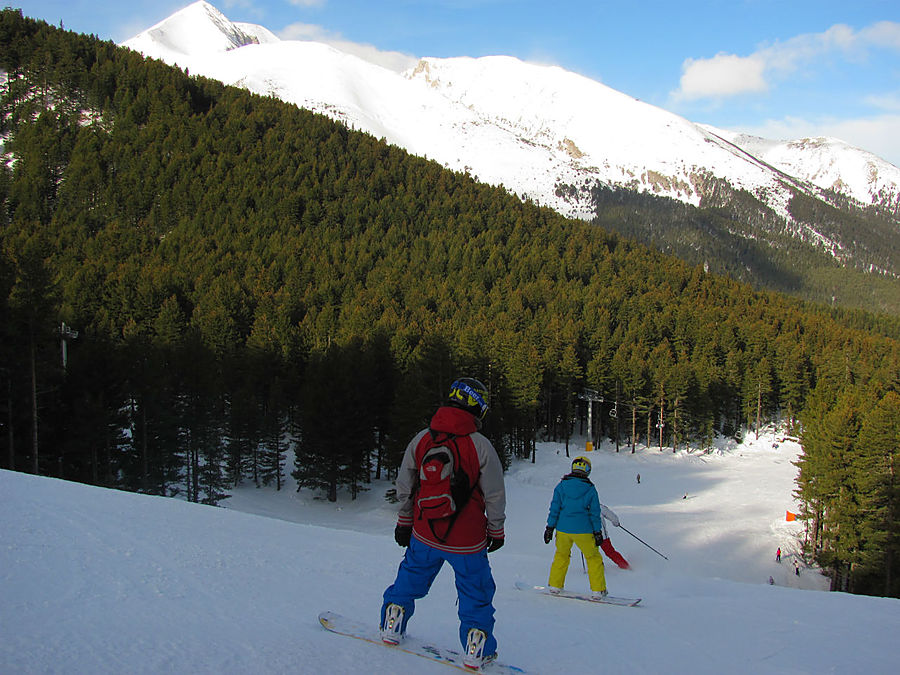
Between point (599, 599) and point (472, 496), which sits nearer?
point (472, 496)

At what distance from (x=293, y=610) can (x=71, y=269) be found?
65.6 m

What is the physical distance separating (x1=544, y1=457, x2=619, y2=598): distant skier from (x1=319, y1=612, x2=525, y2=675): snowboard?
3.58 metres

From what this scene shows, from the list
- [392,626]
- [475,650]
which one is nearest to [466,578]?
[475,650]

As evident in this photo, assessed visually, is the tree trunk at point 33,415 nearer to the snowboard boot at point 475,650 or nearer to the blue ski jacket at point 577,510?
the blue ski jacket at point 577,510

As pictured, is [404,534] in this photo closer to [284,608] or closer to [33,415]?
[284,608]

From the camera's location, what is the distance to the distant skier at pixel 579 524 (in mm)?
8000

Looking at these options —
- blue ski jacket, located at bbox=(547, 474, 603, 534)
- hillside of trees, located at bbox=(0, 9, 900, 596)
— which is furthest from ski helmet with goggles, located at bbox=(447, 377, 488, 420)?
hillside of trees, located at bbox=(0, 9, 900, 596)

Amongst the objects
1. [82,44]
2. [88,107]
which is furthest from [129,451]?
[82,44]

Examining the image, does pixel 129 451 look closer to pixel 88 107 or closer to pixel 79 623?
pixel 79 623

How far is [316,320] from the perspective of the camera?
58.0m

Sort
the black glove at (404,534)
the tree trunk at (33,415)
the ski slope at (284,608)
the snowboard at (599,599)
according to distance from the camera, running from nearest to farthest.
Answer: the ski slope at (284,608) < the black glove at (404,534) < the snowboard at (599,599) < the tree trunk at (33,415)

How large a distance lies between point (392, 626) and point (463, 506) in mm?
1345

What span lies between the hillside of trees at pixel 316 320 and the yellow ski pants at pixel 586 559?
797 inches

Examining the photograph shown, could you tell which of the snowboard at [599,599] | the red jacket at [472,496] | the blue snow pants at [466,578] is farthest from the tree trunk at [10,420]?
the red jacket at [472,496]
